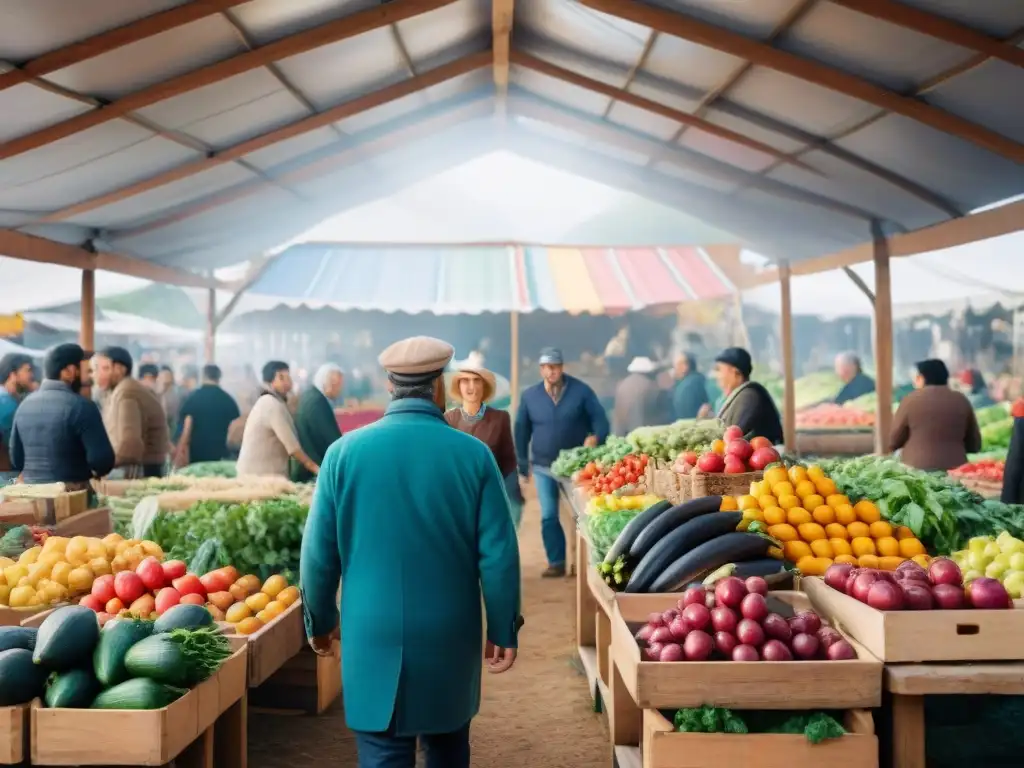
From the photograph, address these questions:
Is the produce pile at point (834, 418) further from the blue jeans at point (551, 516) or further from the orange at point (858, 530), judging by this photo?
the orange at point (858, 530)

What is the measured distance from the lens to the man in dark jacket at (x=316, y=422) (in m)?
7.42

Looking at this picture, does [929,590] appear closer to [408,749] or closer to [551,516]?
[408,749]

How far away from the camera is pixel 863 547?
3689 mm

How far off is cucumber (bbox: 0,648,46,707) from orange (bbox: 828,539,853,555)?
267 cm

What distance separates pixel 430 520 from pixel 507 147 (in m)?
11.5

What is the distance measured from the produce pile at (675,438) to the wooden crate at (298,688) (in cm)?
232

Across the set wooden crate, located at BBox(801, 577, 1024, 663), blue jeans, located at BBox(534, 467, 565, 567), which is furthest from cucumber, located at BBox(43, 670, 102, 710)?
blue jeans, located at BBox(534, 467, 565, 567)

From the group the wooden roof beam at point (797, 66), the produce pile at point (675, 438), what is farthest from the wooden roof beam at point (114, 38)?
the produce pile at point (675, 438)

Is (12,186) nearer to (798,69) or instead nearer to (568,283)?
(798,69)

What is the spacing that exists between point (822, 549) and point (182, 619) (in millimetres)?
2254

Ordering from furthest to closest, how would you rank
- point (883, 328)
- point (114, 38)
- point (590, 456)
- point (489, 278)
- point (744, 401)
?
point (489, 278) < point (883, 328) < point (590, 456) < point (744, 401) < point (114, 38)

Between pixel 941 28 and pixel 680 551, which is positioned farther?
pixel 941 28

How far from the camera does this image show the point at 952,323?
41.1 feet

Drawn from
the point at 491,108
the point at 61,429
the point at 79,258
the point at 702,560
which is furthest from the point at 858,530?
the point at 491,108
